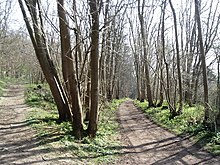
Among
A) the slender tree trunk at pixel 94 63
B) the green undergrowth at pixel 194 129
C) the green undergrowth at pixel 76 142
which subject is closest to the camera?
the green undergrowth at pixel 76 142

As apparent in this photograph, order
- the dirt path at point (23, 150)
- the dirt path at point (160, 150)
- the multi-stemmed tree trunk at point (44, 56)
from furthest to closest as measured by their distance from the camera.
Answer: the multi-stemmed tree trunk at point (44, 56) → the dirt path at point (160, 150) → the dirt path at point (23, 150)

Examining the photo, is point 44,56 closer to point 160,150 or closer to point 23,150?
point 23,150

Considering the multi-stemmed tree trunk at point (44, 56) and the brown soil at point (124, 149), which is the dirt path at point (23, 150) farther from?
the multi-stemmed tree trunk at point (44, 56)

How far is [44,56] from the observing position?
11609mm

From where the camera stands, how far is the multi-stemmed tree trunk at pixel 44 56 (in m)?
11.3

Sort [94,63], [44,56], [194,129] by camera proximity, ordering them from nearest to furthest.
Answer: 1. [94,63]
2. [44,56]
3. [194,129]

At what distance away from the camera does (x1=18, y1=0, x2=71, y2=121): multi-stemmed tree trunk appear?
36.9 feet

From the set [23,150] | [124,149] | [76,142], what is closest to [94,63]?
[76,142]

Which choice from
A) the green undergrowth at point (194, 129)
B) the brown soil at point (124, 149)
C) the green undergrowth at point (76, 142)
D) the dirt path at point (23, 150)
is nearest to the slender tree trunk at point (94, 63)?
the green undergrowth at point (76, 142)

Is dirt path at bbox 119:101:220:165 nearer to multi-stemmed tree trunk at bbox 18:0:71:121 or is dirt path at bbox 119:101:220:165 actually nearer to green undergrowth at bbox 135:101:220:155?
green undergrowth at bbox 135:101:220:155

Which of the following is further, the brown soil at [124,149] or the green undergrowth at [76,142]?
the green undergrowth at [76,142]

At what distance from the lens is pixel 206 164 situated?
809 cm

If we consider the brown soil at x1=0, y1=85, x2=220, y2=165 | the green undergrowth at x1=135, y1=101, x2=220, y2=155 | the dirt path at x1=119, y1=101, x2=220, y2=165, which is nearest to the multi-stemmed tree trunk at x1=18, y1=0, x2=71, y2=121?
the brown soil at x1=0, y1=85, x2=220, y2=165

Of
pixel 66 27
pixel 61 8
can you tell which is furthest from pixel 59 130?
pixel 61 8
